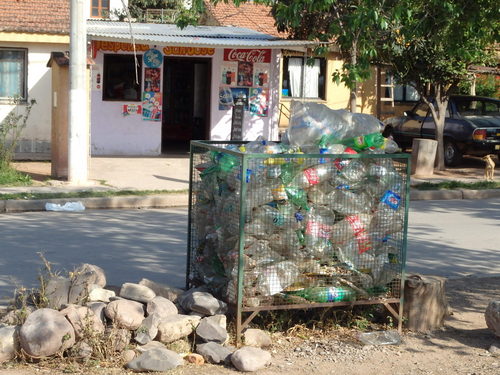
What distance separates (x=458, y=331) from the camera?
7.12 m

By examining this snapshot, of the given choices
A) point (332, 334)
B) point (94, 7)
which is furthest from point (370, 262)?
point (94, 7)

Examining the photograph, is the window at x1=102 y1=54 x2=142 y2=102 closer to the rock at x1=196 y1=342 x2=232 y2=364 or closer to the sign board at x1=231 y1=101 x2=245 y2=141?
the sign board at x1=231 y1=101 x2=245 y2=141

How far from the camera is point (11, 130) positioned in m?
19.0

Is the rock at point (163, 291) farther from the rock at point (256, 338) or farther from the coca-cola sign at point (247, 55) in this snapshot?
the coca-cola sign at point (247, 55)

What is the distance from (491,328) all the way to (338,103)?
1938cm

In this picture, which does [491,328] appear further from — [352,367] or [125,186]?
[125,186]

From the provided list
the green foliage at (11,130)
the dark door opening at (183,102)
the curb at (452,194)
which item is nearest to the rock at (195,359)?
the curb at (452,194)

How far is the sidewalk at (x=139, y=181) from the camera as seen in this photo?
537 inches

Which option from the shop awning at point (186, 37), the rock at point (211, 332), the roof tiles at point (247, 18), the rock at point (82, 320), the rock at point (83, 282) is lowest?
the rock at point (211, 332)

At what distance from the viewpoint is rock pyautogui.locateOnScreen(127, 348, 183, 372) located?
5.77 m

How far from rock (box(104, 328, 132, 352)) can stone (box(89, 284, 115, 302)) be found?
46 cm

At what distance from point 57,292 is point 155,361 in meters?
1.00

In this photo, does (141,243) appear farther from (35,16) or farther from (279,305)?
(35,16)

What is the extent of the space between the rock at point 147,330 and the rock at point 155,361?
0.21 metres
